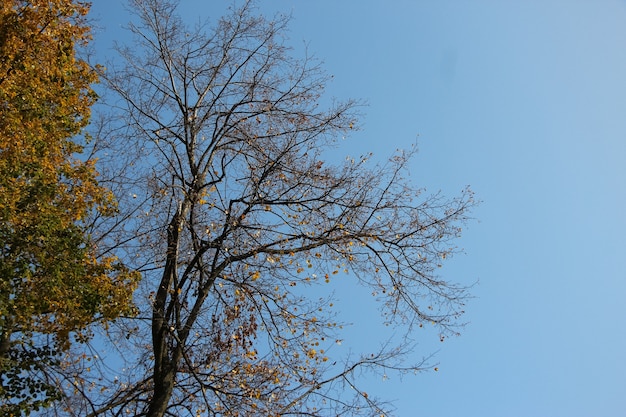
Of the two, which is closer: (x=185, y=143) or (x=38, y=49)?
(x=38, y=49)

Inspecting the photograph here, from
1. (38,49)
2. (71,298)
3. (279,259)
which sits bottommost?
(71,298)

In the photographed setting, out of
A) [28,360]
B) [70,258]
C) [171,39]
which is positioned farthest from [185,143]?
[28,360]

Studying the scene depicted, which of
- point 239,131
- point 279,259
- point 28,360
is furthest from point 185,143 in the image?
point 28,360

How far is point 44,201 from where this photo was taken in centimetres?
710

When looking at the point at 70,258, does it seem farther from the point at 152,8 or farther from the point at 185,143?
the point at 152,8

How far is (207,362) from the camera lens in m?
9.12

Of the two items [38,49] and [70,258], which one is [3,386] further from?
[38,49]

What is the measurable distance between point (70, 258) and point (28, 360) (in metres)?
1.87

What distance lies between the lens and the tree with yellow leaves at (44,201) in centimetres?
691

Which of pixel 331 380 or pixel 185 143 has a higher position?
pixel 185 143

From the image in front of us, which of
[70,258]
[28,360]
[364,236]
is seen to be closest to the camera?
[70,258]

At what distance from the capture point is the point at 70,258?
288 inches

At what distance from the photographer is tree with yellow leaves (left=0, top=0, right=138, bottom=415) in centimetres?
691

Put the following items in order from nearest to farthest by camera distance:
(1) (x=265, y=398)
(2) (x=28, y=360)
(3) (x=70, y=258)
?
(3) (x=70, y=258), (2) (x=28, y=360), (1) (x=265, y=398)
